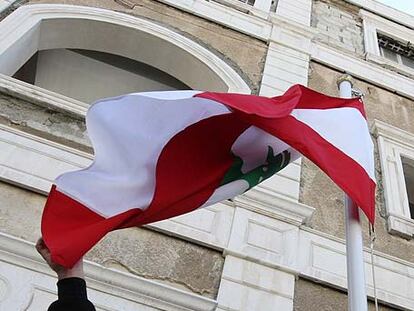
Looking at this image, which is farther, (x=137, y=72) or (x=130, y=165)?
(x=137, y=72)

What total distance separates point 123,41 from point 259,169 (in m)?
3.84

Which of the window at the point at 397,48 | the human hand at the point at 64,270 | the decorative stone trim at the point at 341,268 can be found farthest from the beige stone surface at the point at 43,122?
the window at the point at 397,48

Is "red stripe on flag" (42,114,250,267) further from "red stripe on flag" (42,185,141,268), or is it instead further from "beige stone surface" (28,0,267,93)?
"beige stone surface" (28,0,267,93)

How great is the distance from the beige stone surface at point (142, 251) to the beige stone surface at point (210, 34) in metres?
2.59

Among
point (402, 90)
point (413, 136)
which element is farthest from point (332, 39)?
point (413, 136)

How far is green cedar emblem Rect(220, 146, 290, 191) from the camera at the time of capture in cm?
322

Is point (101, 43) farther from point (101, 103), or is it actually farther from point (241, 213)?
point (101, 103)

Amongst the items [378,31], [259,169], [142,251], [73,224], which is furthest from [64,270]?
[378,31]

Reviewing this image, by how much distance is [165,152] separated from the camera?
10.2 ft

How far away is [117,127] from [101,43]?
3.84 meters

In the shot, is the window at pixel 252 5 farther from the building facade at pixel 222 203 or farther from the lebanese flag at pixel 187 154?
the lebanese flag at pixel 187 154

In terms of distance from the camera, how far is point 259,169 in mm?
3246

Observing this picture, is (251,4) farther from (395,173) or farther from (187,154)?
(187,154)

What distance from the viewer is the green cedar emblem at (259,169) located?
127 inches
